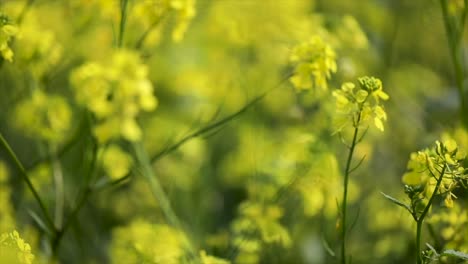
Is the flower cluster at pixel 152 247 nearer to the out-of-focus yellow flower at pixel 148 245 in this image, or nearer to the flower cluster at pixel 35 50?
the out-of-focus yellow flower at pixel 148 245

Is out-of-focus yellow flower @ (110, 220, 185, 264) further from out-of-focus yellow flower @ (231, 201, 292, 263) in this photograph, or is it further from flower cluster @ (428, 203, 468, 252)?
flower cluster @ (428, 203, 468, 252)

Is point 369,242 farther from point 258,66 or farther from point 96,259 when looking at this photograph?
point 96,259

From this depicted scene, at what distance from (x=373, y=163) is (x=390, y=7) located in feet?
2.20

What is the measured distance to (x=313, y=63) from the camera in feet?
5.79

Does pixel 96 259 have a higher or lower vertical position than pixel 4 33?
lower

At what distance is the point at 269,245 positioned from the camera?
6.73 feet

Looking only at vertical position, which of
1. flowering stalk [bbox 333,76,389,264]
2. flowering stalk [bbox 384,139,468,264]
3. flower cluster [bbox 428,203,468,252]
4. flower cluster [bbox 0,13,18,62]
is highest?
flower cluster [bbox 0,13,18,62]

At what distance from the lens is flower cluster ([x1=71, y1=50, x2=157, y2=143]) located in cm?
137

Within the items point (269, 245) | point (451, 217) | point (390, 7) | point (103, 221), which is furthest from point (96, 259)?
point (390, 7)

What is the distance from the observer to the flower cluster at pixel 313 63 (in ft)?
5.75

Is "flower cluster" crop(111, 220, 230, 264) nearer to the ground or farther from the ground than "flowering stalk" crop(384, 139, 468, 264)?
nearer to the ground

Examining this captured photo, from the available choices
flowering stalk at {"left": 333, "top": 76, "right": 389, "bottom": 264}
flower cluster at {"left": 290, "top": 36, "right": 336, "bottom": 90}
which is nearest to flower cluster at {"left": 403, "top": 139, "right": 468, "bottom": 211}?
flowering stalk at {"left": 333, "top": 76, "right": 389, "bottom": 264}

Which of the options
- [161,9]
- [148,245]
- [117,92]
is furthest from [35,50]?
[117,92]

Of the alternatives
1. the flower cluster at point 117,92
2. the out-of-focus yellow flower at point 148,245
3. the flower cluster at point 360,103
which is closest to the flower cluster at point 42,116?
the out-of-focus yellow flower at point 148,245
